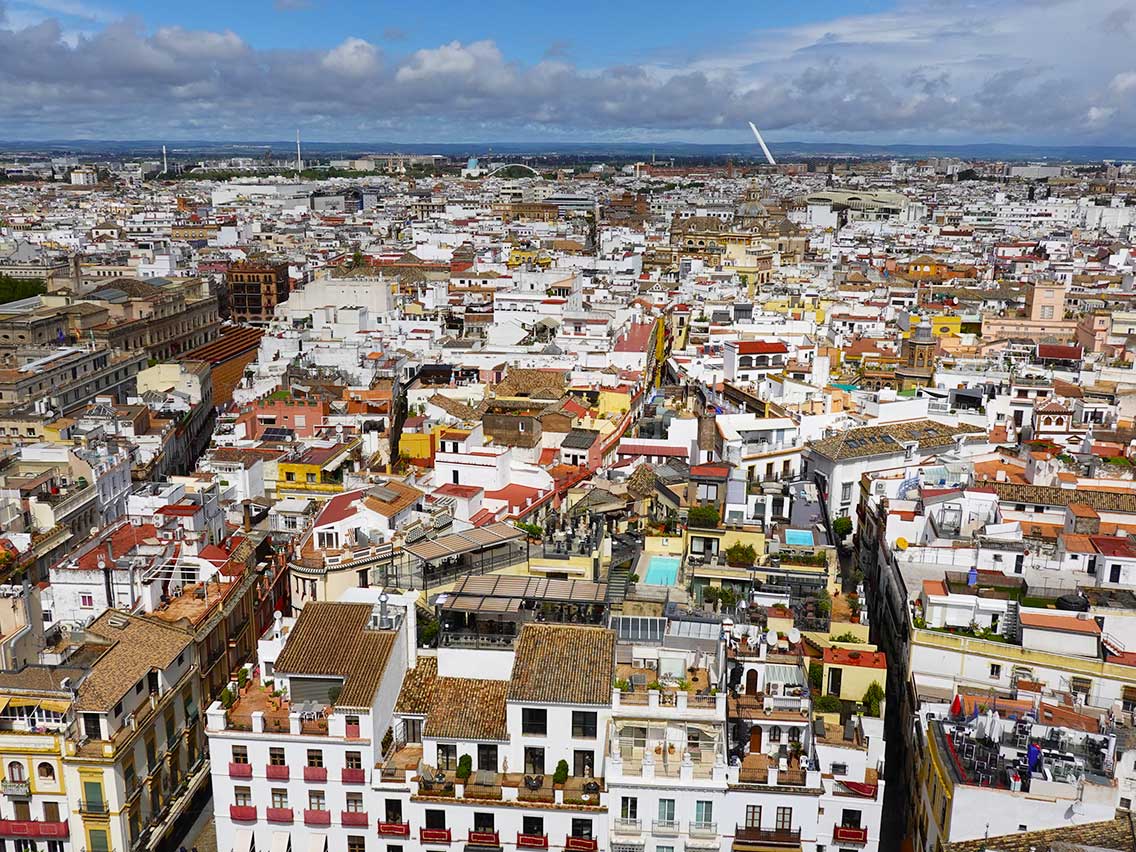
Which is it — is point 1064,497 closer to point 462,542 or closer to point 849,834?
point 849,834

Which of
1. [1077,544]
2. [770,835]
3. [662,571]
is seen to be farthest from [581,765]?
[1077,544]

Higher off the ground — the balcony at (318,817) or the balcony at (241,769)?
the balcony at (241,769)

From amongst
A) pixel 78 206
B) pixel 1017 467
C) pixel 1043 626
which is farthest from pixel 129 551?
pixel 78 206

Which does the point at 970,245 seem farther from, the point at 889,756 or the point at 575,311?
the point at 889,756

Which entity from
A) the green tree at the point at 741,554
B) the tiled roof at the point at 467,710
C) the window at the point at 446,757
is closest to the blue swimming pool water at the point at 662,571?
the green tree at the point at 741,554

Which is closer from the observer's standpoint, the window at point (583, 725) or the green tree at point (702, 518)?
the window at point (583, 725)

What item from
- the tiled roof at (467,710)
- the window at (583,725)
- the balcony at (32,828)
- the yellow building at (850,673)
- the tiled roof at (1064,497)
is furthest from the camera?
the tiled roof at (1064,497)

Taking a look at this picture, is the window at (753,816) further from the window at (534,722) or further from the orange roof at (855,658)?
the orange roof at (855,658)
